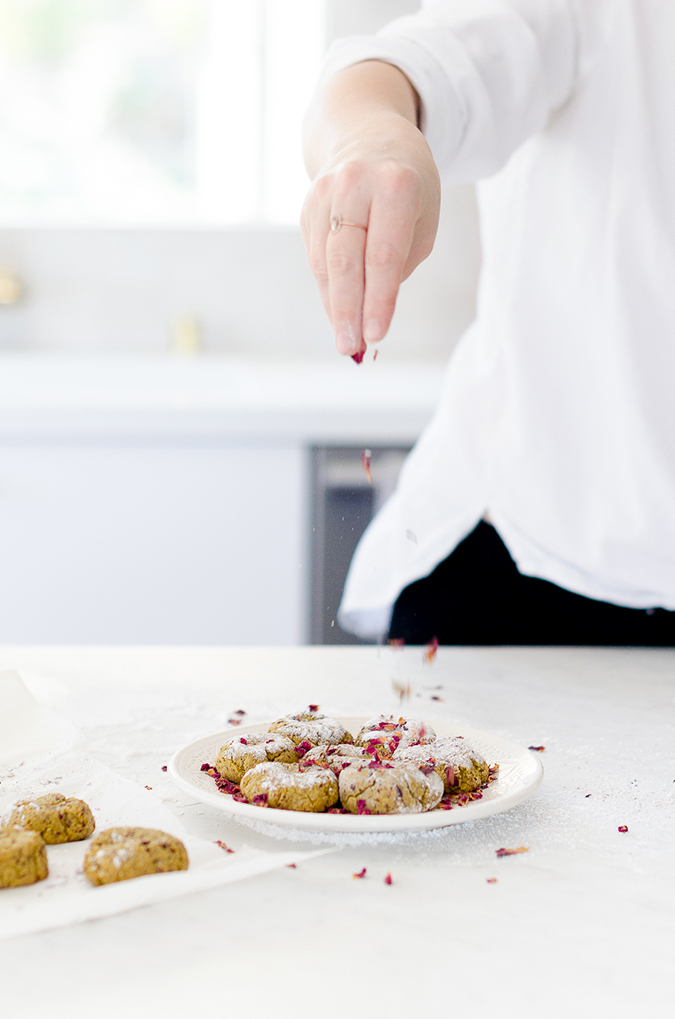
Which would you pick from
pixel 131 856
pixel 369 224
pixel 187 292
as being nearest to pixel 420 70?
pixel 369 224

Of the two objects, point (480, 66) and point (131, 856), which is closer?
point (131, 856)

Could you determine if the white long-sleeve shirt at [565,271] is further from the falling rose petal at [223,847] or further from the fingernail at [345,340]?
the falling rose petal at [223,847]

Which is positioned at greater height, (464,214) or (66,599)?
(464,214)

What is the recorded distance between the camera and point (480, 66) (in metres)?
0.83

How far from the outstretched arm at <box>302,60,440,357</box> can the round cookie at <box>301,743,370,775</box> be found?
233 millimetres

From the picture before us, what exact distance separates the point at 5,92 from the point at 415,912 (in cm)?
264

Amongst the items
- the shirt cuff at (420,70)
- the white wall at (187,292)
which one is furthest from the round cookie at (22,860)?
the white wall at (187,292)

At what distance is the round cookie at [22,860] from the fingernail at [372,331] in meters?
0.32

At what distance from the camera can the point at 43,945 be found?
1.21 feet

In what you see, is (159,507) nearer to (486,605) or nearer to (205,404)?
(205,404)

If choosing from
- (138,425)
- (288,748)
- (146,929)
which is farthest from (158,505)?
(146,929)

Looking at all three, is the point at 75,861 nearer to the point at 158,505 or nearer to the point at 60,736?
the point at 60,736

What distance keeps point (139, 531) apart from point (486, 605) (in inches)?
31.2

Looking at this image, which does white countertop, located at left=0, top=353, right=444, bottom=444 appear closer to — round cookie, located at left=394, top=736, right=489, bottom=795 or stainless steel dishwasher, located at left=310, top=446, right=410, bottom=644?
stainless steel dishwasher, located at left=310, top=446, right=410, bottom=644
